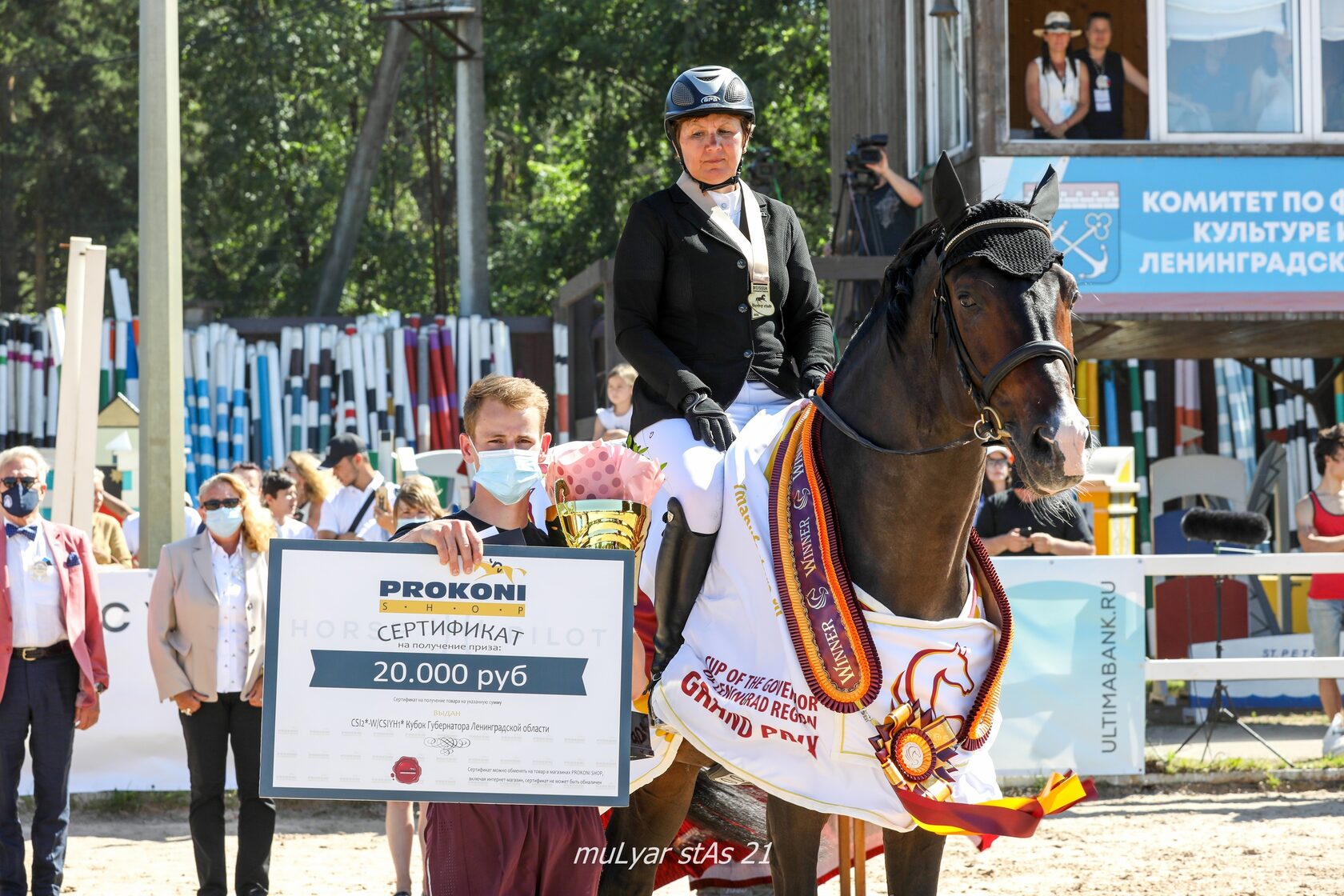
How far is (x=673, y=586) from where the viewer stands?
441 cm

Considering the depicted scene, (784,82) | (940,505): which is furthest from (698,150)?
(784,82)

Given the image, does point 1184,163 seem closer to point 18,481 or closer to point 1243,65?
point 1243,65

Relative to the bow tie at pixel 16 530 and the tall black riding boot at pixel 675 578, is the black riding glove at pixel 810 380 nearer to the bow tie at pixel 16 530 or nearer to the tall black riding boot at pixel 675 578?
the tall black riding boot at pixel 675 578

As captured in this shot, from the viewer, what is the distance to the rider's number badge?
4668mm

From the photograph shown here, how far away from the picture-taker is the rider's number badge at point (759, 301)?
467 cm

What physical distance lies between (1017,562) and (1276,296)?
3612mm

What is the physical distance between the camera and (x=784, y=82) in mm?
22641

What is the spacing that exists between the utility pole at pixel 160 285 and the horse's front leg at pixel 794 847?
5682 mm

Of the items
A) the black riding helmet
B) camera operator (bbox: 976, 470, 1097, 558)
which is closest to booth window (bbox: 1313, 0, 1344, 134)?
camera operator (bbox: 976, 470, 1097, 558)

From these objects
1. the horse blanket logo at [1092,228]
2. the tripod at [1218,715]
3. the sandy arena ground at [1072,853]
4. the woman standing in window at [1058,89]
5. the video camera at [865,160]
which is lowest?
the sandy arena ground at [1072,853]

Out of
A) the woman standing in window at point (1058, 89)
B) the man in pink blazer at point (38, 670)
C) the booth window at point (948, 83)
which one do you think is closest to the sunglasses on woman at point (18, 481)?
the man in pink blazer at point (38, 670)

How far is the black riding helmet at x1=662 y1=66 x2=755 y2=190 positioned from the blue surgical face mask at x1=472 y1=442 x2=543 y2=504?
59.3 inches

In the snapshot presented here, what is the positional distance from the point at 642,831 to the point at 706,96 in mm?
2193

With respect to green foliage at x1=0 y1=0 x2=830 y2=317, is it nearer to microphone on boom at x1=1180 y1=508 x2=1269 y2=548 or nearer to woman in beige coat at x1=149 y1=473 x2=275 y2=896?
microphone on boom at x1=1180 y1=508 x2=1269 y2=548
